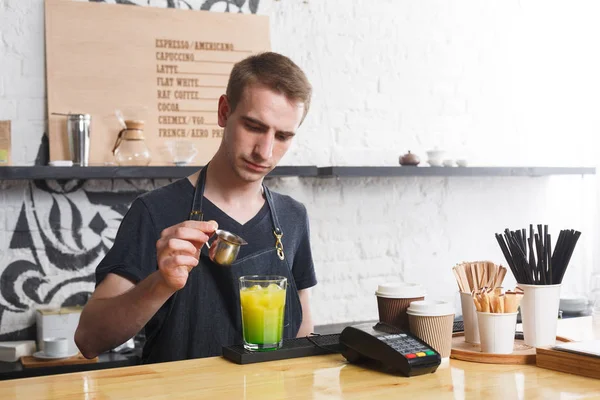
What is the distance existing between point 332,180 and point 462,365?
2.57 metres

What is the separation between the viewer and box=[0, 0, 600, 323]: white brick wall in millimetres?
4156

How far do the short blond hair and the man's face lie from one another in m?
0.02

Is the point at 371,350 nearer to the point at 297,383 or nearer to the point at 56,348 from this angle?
the point at 297,383

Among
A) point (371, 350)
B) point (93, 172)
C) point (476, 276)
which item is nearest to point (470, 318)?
point (476, 276)

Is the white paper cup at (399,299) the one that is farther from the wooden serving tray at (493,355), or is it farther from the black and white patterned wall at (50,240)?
the black and white patterned wall at (50,240)

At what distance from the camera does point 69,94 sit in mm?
3527

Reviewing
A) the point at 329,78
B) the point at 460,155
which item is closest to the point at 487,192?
the point at 460,155

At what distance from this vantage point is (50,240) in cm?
353

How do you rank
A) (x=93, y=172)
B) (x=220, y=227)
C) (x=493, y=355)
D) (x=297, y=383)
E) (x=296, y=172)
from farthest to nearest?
(x=296, y=172) → (x=93, y=172) → (x=220, y=227) → (x=493, y=355) → (x=297, y=383)

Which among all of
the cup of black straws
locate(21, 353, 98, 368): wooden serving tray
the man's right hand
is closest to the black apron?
the man's right hand

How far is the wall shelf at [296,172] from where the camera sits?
3.28m

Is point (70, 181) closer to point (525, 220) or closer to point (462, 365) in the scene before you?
point (462, 365)

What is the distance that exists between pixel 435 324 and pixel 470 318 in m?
0.18

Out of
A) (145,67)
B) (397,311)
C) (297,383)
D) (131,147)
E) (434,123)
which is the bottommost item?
(297,383)
